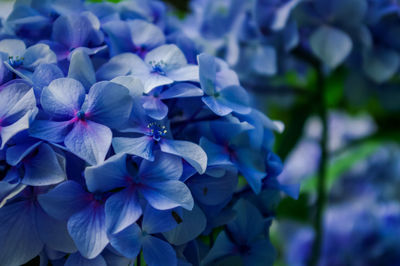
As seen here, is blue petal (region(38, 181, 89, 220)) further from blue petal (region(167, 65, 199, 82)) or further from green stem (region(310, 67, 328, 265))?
green stem (region(310, 67, 328, 265))

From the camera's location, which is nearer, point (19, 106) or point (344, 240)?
point (19, 106)

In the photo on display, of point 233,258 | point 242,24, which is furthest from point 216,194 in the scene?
point 242,24

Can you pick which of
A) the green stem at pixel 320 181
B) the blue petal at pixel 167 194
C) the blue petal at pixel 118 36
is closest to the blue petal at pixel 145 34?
the blue petal at pixel 118 36

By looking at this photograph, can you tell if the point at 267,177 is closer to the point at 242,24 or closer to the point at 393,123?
the point at 242,24

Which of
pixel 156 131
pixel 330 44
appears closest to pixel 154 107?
pixel 156 131

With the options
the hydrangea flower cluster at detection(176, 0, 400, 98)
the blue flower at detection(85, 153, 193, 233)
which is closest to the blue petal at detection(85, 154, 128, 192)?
the blue flower at detection(85, 153, 193, 233)

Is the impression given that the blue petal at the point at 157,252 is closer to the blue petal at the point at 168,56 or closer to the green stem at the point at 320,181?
the blue petal at the point at 168,56
